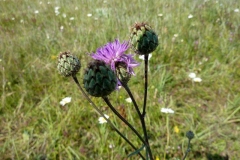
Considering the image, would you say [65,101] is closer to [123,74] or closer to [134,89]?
[134,89]

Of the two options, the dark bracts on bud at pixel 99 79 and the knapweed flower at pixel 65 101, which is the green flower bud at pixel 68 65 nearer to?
the dark bracts on bud at pixel 99 79

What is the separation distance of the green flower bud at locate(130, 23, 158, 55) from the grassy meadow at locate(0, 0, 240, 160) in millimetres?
272

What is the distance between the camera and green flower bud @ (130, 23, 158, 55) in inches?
48.1

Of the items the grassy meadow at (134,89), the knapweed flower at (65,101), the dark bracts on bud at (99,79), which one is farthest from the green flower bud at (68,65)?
the knapweed flower at (65,101)

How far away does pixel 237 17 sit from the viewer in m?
3.46

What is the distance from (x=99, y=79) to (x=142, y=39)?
0.32 metres

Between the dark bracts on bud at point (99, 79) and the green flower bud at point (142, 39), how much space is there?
0.23 metres

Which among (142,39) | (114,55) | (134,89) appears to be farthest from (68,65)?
(134,89)

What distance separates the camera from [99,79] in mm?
1063

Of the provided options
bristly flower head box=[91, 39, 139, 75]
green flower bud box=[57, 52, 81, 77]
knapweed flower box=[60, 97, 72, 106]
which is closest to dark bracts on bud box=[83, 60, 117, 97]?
bristly flower head box=[91, 39, 139, 75]

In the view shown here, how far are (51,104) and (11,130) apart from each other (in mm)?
440

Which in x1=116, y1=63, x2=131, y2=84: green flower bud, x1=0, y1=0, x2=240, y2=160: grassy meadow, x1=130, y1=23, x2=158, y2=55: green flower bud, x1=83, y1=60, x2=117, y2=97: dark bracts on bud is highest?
x1=130, y1=23, x2=158, y2=55: green flower bud

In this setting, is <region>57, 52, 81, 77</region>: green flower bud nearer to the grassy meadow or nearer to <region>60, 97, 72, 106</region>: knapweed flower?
the grassy meadow

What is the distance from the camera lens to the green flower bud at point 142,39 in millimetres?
1221
